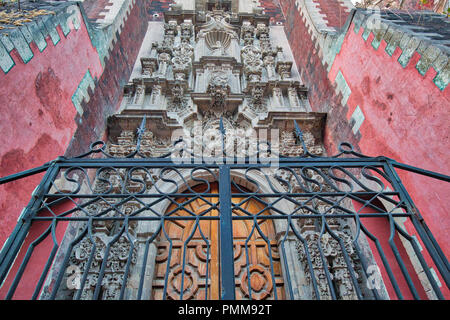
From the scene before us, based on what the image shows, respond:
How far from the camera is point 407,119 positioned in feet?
12.2

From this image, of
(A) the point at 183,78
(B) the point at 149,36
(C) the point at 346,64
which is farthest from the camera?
(B) the point at 149,36

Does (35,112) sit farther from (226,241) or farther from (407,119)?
(407,119)

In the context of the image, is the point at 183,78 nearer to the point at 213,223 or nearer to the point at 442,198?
the point at 213,223

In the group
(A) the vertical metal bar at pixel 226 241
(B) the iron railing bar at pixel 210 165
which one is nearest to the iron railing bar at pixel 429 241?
(B) the iron railing bar at pixel 210 165

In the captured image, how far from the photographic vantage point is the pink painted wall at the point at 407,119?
10.3 ft

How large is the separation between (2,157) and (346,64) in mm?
5765

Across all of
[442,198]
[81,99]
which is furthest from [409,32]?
[81,99]

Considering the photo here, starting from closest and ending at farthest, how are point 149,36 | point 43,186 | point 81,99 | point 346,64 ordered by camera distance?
point 43,186 → point 81,99 → point 346,64 → point 149,36

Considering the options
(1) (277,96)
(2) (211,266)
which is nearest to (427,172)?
(2) (211,266)

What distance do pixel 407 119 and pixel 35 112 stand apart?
501cm

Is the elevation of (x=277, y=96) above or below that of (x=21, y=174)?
above

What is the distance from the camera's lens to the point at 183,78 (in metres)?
6.88

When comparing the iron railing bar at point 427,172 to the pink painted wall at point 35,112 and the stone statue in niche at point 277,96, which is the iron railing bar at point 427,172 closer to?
the stone statue in niche at point 277,96

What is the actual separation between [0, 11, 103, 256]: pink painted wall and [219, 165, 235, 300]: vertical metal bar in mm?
2538
